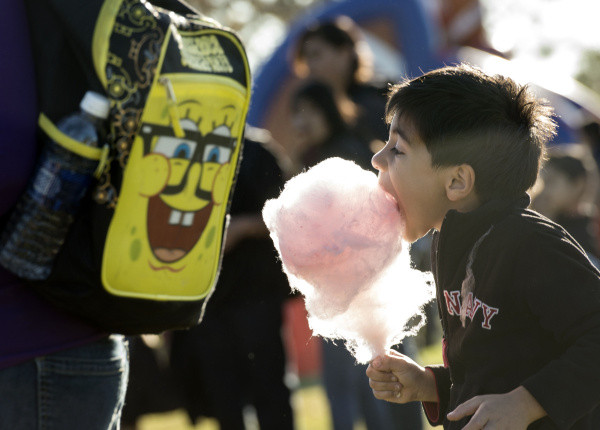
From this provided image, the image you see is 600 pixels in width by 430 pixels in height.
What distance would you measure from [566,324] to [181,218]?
2.93 ft

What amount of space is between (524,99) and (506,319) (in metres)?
0.53

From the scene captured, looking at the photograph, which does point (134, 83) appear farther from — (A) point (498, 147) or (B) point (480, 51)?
(B) point (480, 51)

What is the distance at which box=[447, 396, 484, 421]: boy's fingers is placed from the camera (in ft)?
5.48

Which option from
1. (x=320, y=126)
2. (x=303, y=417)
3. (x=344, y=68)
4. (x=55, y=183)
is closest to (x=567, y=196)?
(x=344, y=68)

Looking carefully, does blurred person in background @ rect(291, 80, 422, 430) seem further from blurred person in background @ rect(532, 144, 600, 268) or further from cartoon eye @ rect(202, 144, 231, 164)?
cartoon eye @ rect(202, 144, 231, 164)

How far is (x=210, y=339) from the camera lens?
4.03m

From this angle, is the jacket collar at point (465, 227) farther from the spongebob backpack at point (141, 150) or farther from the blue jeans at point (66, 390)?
the blue jeans at point (66, 390)

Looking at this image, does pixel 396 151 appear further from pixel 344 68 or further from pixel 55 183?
pixel 344 68

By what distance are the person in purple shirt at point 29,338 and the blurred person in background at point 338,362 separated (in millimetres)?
2183

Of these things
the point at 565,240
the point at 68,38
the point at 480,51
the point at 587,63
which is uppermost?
the point at 68,38

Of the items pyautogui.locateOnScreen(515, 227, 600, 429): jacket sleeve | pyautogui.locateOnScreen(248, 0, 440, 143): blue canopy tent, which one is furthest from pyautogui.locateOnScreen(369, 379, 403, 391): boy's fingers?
pyautogui.locateOnScreen(248, 0, 440, 143): blue canopy tent

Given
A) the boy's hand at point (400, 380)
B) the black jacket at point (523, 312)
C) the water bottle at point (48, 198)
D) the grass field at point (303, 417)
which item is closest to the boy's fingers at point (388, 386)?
the boy's hand at point (400, 380)

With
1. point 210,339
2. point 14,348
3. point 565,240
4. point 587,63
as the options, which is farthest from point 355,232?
point 587,63

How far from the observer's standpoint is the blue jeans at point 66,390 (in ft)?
5.88
